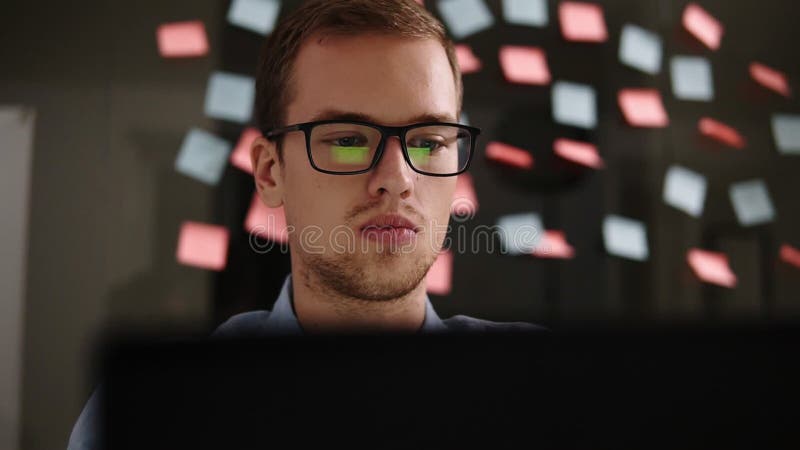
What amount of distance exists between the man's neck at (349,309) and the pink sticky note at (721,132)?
948mm

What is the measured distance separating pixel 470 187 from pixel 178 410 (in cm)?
123

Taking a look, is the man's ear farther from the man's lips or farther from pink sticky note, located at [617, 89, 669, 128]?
pink sticky note, located at [617, 89, 669, 128]

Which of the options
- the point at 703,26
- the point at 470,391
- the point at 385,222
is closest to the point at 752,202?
the point at 703,26

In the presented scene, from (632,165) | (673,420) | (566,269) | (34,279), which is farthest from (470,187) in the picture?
(673,420)

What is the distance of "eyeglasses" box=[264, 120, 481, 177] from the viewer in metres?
1.08

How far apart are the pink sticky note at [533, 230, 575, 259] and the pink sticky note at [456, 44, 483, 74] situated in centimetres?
40

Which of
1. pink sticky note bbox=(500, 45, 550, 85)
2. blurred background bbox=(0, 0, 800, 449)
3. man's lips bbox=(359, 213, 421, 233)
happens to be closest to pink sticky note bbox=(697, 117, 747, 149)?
blurred background bbox=(0, 0, 800, 449)

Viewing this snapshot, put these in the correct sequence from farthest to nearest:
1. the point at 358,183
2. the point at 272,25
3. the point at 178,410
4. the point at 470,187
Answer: the point at 470,187, the point at 272,25, the point at 358,183, the point at 178,410

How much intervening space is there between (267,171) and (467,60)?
562mm

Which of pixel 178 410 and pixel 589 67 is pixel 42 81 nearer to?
pixel 589 67

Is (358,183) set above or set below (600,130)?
below

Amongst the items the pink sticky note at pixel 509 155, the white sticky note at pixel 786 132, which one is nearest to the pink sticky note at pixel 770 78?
the white sticky note at pixel 786 132

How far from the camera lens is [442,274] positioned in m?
1.40

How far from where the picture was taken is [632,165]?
161 centimetres
